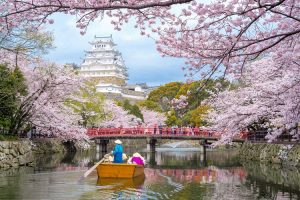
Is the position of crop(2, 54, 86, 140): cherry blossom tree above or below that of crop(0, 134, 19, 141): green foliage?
above

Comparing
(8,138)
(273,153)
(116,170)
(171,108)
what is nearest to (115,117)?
(171,108)

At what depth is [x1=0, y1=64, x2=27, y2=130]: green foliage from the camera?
1883cm

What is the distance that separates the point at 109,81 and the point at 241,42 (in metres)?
69.0

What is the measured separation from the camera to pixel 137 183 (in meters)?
14.1

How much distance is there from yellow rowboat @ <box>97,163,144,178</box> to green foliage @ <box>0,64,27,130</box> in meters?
6.48

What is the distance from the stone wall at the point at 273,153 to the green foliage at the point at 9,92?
13666 millimetres

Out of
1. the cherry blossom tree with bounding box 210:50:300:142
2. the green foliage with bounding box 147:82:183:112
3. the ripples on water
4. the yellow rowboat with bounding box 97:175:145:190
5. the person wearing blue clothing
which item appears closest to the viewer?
the ripples on water

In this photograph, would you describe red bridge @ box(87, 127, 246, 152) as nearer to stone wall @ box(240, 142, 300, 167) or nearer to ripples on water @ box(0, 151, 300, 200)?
stone wall @ box(240, 142, 300, 167)

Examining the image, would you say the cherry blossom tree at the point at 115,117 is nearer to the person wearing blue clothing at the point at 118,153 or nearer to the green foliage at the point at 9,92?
the green foliage at the point at 9,92

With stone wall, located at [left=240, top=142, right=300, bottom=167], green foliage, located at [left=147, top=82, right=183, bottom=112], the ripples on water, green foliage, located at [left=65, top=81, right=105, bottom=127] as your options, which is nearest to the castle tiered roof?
green foliage, located at [left=147, top=82, right=183, bottom=112]

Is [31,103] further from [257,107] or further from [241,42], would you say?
[241,42]

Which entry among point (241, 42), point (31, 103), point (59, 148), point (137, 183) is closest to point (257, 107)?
point (137, 183)

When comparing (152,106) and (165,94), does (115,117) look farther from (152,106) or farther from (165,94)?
(165,94)

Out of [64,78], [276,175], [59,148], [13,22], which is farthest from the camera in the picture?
[59,148]
